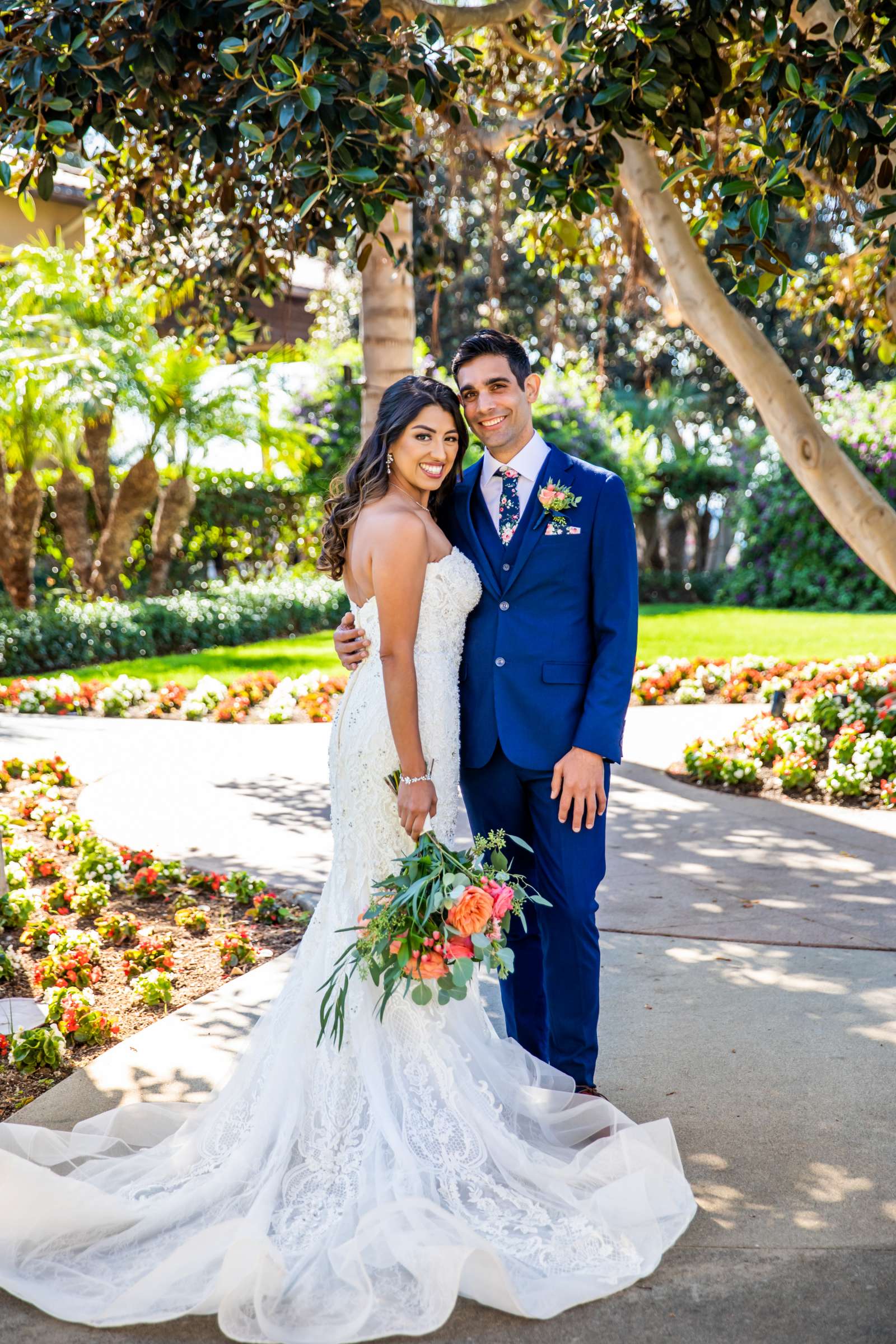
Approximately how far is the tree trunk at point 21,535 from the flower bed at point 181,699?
326 cm

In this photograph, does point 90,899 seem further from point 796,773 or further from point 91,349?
point 91,349

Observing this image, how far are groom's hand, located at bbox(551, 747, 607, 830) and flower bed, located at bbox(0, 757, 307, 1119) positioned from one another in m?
1.76

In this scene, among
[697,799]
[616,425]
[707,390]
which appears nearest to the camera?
[697,799]

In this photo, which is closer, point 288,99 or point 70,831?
point 288,99

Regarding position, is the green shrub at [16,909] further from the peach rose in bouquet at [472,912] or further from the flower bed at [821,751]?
the flower bed at [821,751]

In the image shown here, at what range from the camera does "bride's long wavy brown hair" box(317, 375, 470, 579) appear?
320 centimetres

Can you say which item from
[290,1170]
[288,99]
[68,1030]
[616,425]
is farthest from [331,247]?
[616,425]

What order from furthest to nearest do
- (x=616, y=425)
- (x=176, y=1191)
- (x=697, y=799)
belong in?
(x=616, y=425), (x=697, y=799), (x=176, y=1191)

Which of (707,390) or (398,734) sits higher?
(707,390)

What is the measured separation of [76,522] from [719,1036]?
43.5 ft

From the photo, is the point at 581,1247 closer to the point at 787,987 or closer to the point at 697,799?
the point at 787,987

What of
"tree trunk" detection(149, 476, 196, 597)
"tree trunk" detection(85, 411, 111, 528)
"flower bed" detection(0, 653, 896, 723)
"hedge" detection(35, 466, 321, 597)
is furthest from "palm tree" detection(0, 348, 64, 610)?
"hedge" detection(35, 466, 321, 597)

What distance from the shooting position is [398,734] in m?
3.11

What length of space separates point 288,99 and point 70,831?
3900mm
